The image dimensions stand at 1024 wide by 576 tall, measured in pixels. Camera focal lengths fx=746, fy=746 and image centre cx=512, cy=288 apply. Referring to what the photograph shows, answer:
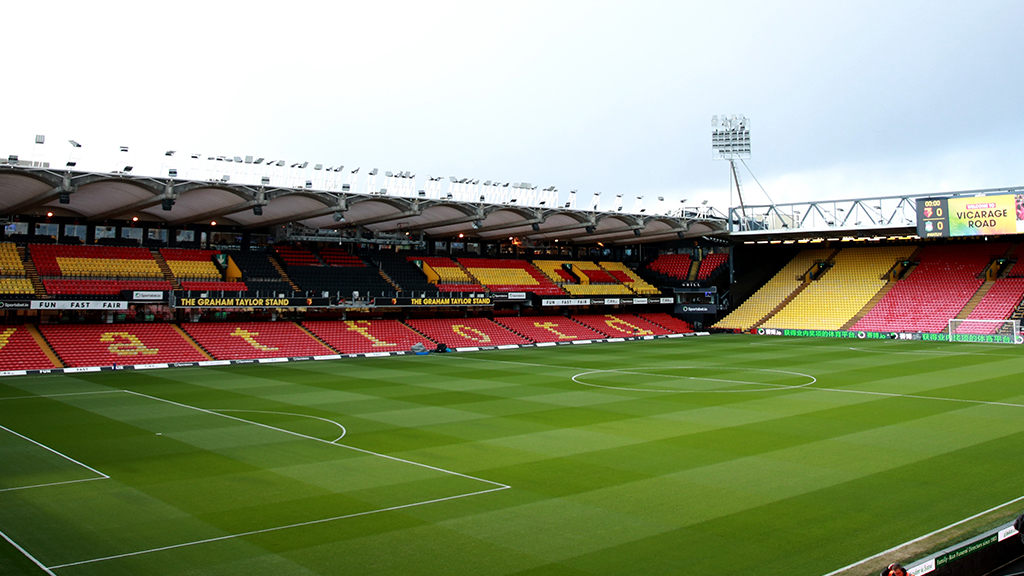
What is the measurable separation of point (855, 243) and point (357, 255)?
147ft

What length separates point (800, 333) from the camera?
2314 inches

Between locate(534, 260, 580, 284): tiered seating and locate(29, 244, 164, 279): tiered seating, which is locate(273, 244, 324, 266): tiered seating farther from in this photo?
locate(534, 260, 580, 284): tiered seating

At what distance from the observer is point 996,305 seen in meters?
54.2

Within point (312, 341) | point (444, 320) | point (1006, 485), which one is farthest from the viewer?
point (444, 320)

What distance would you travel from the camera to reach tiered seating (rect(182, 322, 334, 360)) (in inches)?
1663

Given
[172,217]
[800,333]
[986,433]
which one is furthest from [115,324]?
[800,333]

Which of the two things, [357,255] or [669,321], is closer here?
[357,255]

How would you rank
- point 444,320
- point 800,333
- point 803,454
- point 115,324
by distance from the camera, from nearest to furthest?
point 803,454 → point 115,324 → point 444,320 → point 800,333

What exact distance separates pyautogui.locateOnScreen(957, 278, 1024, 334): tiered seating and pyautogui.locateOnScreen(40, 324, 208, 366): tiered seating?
167ft

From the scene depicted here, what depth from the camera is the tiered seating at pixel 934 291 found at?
55.8m

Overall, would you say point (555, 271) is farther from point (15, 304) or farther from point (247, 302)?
point (15, 304)

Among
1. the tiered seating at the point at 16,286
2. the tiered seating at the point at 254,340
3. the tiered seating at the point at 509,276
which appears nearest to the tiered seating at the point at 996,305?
the tiered seating at the point at 509,276

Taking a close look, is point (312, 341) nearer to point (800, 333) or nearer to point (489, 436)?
point (489, 436)

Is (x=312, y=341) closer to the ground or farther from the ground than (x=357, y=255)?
closer to the ground
